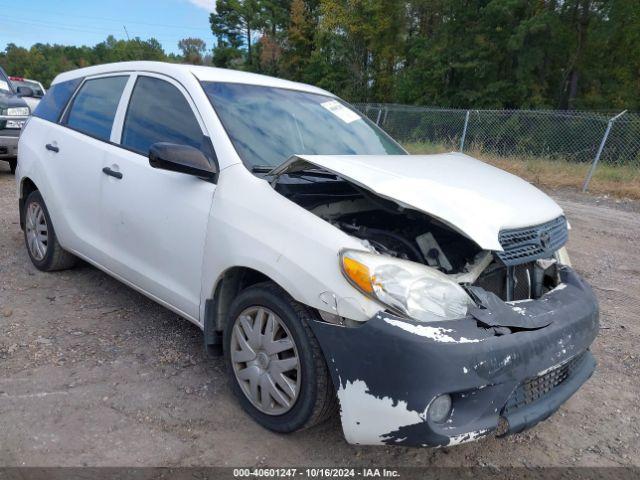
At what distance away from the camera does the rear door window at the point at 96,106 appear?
3.65m

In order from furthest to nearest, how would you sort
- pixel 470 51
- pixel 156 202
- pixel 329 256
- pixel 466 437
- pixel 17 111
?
pixel 470 51 → pixel 17 111 → pixel 156 202 → pixel 329 256 → pixel 466 437

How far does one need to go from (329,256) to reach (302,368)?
51 cm

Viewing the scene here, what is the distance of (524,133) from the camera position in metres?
14.9

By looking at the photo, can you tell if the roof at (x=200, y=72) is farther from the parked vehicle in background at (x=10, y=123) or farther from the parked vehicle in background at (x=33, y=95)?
the parked vehicle in background at (x=33, y=95)

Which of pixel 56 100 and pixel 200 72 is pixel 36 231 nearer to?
pixel 56 100

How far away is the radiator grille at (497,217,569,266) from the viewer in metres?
2.34

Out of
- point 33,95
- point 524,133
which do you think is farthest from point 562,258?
point 524,133

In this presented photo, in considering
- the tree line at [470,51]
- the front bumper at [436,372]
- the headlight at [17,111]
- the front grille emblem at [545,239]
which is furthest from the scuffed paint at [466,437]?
the tree line at [470,51]

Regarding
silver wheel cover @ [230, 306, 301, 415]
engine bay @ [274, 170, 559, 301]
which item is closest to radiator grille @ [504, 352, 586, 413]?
engine bay @ [274, 170, 559, 301]

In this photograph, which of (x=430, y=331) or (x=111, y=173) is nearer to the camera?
(x=430, y=331)

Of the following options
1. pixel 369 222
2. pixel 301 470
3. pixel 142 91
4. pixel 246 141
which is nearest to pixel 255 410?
pixel 301 470

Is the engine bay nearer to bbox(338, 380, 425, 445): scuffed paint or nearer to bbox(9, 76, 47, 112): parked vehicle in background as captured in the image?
bbox(338, 380, 425, 445): scuffed paint

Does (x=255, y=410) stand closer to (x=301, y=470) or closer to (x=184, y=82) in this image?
(x=301, y=470)

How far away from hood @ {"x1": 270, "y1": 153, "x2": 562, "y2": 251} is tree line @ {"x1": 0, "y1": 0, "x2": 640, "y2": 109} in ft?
89.5
